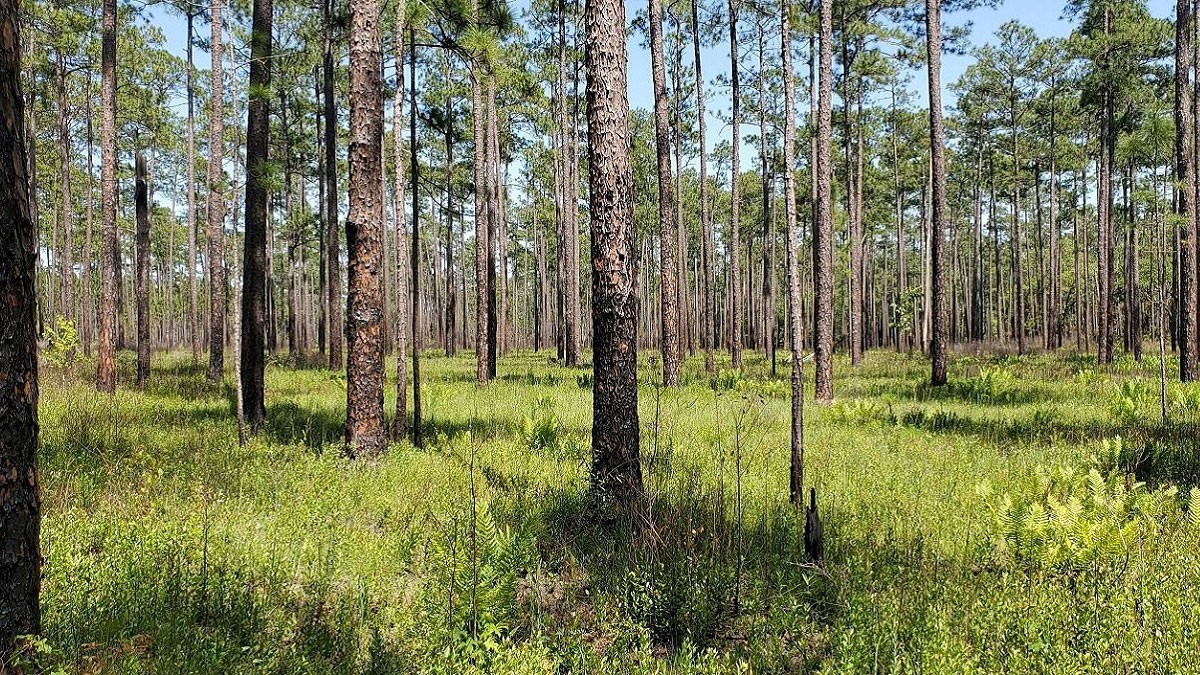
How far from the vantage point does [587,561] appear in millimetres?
3936

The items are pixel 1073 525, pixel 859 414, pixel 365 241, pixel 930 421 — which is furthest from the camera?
pixel 859 414

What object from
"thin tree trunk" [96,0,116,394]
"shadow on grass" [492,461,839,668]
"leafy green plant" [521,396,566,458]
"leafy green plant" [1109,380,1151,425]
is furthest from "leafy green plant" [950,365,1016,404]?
"thin tree trunk" [96,0,116,394]

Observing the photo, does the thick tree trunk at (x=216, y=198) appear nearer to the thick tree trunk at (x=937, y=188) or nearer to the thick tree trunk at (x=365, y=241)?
the thick tree trunk at (x=365, y=241)

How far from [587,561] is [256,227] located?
7.42 metres

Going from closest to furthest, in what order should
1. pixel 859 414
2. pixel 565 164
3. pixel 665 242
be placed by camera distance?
pixel 859 414
pixel 665 242
pixel 565 164

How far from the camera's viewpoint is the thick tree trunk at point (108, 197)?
10227 millimetres

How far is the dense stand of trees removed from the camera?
16.4 feet

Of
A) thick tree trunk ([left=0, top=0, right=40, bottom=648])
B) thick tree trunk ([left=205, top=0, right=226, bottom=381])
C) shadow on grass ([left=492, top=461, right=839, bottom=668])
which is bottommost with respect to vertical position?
shadow on grass ([left=492, top=461, right=839, bottom=668])

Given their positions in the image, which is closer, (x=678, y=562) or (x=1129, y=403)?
(x=678, y=562)

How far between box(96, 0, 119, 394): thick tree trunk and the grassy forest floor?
13.8ft

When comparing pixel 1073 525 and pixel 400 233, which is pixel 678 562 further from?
pixel 400 233


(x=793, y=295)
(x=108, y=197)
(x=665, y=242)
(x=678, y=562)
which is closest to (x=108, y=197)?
(x=108, y=197)

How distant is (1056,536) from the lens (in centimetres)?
408

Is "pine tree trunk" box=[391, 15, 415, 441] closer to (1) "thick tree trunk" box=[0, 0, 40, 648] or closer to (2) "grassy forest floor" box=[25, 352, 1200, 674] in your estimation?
(2) "grassy forest floor" box=[25, 352, 1200, 674]
